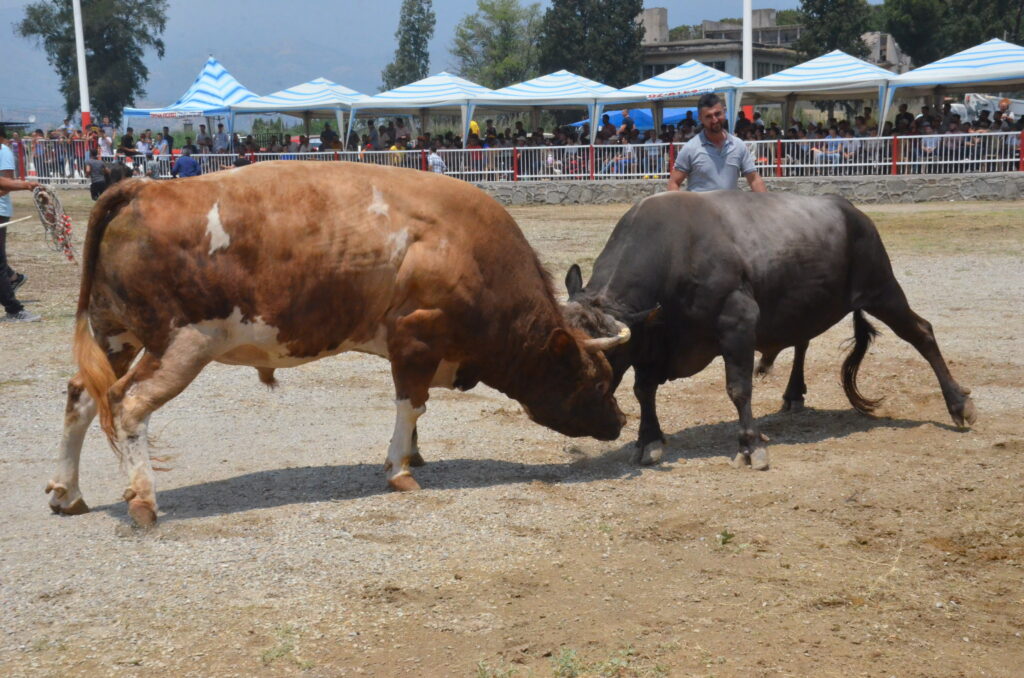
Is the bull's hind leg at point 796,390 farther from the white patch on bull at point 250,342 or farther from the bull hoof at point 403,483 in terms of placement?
the white patch on bull at point 250,342

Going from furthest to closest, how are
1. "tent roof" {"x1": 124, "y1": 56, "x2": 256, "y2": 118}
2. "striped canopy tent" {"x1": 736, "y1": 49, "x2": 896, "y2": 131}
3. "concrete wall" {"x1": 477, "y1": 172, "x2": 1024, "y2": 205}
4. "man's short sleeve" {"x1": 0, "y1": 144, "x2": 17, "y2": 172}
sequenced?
"tent roof" {"x1": 124, "y1": 56, "x2": 256, "y2": 118} → "striped canopy tent" {"x1": 736, "y1": 49, "x2": 896, "y2": 131} → "concrete wall" {"x1": 477, "y1": 172, "x2": 1024, "y2": 205} → "man's short sleeve" {"x1": 0, "y1": 144, "x2": 17, "y2": 172}

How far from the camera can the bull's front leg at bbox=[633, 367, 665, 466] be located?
6703 mm

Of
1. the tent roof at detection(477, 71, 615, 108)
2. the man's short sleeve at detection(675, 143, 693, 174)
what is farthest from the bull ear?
the tent roof at detection(477, 71, 615, 108)

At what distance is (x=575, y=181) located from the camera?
86.4 ft

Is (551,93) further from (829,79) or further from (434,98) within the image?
(829,79)

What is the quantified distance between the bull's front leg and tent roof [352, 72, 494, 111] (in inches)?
985

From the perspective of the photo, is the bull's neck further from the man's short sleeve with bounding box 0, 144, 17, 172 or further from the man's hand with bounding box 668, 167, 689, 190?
the man's short sleeve with bounding box 0, 144, 17, 172

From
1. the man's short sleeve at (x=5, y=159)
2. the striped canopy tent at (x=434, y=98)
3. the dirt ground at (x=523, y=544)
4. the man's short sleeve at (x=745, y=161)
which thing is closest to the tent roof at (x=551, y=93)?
the striped canopy tent at (x=434, y=98)

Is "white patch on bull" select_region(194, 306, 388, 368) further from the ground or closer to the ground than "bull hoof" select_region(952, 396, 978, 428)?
further from the ground

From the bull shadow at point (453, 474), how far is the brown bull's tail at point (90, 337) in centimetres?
62

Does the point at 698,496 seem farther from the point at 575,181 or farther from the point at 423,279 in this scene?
the point at 575,181

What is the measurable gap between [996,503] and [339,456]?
374cm

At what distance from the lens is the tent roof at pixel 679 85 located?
1217 inches

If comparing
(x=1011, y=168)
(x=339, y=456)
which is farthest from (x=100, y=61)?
(x=339, y=456)
